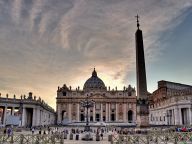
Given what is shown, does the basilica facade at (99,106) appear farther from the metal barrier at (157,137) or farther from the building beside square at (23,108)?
the metal barrier at (157,137)

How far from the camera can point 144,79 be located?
26016mm

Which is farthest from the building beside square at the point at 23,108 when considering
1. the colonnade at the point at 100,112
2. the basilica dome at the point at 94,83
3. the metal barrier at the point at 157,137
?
the basilica dome at the point at 94,83

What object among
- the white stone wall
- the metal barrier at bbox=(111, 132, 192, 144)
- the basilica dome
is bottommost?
the metal barrier at bbox=(111, 132, 192, 144)

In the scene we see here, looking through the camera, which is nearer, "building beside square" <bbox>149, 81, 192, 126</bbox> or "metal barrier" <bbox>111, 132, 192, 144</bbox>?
"metal barrier" <bbox>111, 132, 192, 144</bbox>

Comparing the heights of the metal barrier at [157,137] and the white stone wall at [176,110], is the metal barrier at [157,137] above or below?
below

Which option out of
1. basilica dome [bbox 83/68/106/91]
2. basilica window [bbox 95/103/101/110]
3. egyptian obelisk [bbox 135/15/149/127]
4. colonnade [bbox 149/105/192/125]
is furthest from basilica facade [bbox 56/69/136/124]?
egyptian obelisk [bbox 135/15/149/127]

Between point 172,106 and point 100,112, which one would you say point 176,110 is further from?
point 100,112

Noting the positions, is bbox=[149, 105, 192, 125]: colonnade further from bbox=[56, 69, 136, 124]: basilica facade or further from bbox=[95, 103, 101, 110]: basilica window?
bbox=[95, 103, 101, 110]: basilica window

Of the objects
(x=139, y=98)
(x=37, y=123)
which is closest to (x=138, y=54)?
(x=139, y=98)

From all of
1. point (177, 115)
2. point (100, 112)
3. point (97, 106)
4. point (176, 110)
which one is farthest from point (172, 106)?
point (97, 106)

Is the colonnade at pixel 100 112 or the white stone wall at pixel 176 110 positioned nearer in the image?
the white stone wall at pixel 176 110

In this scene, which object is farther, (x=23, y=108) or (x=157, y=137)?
(x=23, y=108)

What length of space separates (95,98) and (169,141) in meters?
82.1

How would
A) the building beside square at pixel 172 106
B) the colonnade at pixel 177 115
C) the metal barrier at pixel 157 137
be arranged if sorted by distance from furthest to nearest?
the building beside square at pixel 172 106
the colonnade at pixel 177 115
the metal barrier at pixel 157 137
